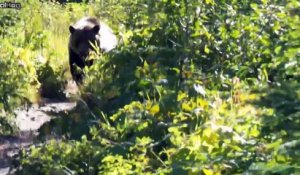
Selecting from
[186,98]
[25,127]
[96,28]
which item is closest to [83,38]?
[96,28]

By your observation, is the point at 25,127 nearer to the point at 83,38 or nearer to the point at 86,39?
the point at 83,38

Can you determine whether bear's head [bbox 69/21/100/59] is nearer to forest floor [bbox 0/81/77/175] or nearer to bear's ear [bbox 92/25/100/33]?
bear's ear [bbox 92/25/100/33]

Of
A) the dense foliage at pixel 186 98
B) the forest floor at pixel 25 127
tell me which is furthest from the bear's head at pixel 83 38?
the dense foliage at pixel 186 98

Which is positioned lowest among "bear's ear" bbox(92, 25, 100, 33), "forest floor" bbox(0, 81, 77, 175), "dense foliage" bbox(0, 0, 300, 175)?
"forest floor" bbox(0, 81, 77, 175)

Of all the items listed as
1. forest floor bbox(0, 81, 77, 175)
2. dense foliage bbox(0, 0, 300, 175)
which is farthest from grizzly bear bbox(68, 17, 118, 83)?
dense foliage bbox(0, 0, 300, 175)

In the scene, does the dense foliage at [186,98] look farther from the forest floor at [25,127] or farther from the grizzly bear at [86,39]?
the grizzly bear at [86,39]

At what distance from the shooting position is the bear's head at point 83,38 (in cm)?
1501

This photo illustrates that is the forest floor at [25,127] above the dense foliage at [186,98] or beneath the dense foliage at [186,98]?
beneath

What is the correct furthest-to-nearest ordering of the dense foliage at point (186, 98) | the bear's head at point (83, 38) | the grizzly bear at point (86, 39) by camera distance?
the bear's head at point (83, 38) < the grizzly bear at point (86, 39) < the dense foliage at point (186, 98)

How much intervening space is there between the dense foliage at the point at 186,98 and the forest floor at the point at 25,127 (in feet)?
0.88

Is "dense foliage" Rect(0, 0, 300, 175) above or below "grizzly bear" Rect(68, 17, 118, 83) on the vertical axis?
above

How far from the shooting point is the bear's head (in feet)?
49.3

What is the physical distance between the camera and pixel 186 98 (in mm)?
6801

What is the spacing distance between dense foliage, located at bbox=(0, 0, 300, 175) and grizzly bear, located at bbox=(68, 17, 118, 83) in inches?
161
